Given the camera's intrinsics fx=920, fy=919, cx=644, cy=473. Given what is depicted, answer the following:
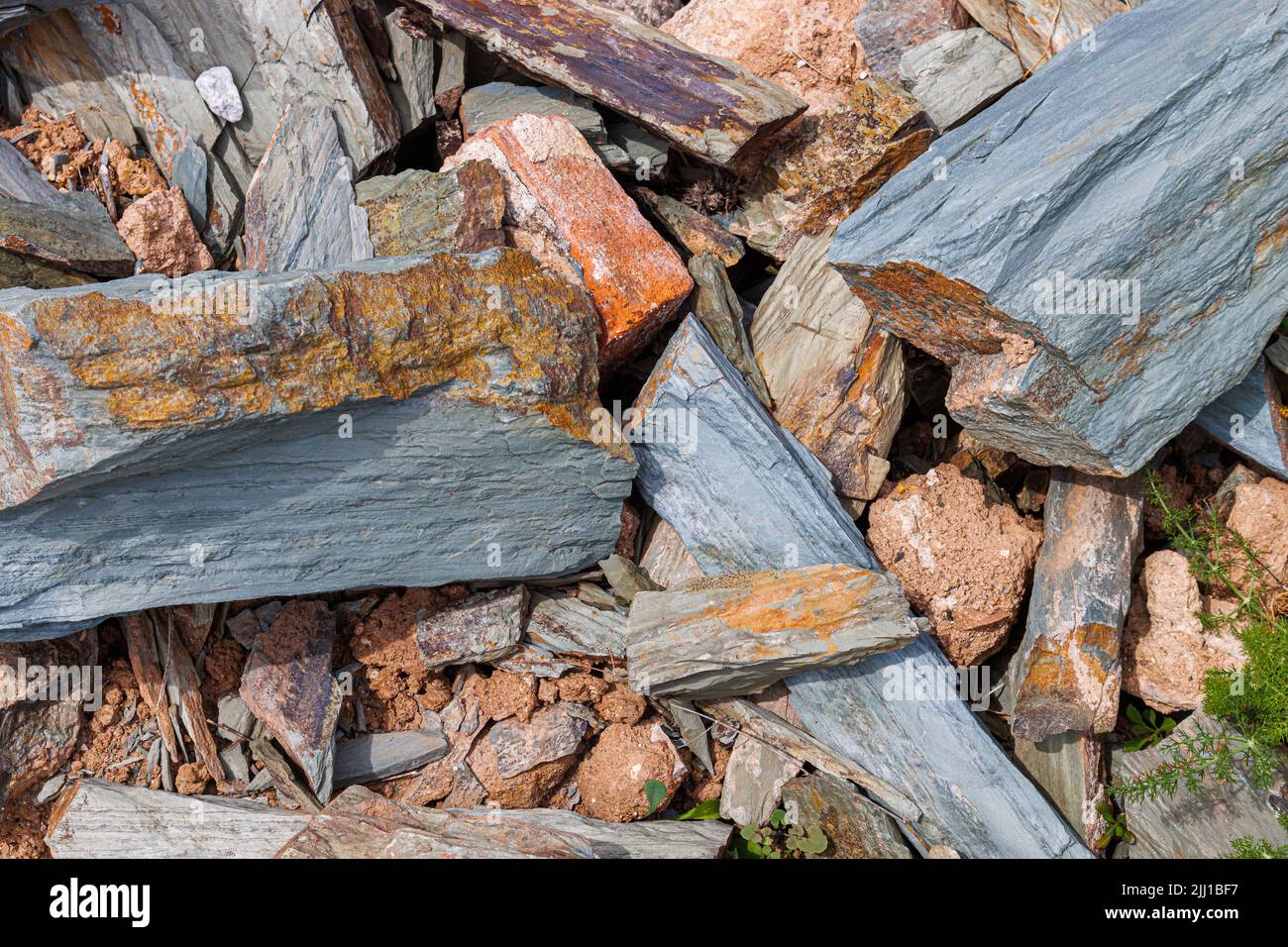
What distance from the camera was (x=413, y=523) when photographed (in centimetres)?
365

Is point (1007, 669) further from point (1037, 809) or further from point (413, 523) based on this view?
point (413, 523)

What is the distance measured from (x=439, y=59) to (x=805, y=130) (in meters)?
1.89

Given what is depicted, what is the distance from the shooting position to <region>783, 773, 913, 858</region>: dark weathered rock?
12.3 ft

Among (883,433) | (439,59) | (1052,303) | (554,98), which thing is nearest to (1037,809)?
(883,433)

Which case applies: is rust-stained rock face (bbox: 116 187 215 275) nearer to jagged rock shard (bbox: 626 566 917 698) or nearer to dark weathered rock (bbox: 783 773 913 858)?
jagged rock shard (bbox: 626 566 917 698)

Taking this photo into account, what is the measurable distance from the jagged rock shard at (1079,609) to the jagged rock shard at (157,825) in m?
3.07

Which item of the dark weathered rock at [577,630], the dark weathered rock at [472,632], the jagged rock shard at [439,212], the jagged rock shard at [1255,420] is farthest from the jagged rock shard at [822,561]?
the jagged rock shard at [1255,420]

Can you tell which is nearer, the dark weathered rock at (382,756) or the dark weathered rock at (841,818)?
the dark weathered rock at (841,818)

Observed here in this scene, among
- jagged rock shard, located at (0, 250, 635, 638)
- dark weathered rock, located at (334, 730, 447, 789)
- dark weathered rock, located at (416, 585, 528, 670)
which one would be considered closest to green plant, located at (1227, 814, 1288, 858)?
jagged rock shard, located at (0, 250, 635, 638)

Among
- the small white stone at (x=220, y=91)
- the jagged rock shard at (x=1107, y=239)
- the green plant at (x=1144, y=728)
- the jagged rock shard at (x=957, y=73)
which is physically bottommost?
the green plant at (x=1144, y=728)

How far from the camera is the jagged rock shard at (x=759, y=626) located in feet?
11.7

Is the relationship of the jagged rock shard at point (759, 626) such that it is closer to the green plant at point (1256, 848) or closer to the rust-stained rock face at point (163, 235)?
the green plant at point (1256, 848)

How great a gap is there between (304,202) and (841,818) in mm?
3580

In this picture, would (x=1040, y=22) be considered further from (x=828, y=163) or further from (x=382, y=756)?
(x=382, y=756)
